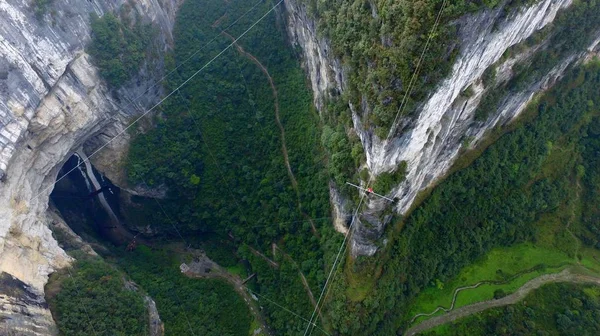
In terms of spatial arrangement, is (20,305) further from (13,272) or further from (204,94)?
(204,94)

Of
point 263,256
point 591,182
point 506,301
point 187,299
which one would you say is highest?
point 187,299

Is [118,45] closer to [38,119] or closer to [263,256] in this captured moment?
[38,119]

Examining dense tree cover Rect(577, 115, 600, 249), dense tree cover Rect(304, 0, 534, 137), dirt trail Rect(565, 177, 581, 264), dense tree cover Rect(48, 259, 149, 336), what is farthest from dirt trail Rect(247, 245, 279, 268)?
dense tree cover Rect(577, 115, 600, 249)

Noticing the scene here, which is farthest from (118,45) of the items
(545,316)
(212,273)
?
(545,316)

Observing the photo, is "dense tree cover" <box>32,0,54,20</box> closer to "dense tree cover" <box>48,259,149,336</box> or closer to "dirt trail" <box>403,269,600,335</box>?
"dense tree cover" <box>48,259,149,336</box>

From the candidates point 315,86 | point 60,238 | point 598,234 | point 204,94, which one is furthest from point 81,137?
point 598,234

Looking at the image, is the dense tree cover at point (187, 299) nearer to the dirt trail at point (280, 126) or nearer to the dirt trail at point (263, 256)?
the dirt trail at point (263, 256)

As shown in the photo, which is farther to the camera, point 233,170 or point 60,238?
point 233,170
